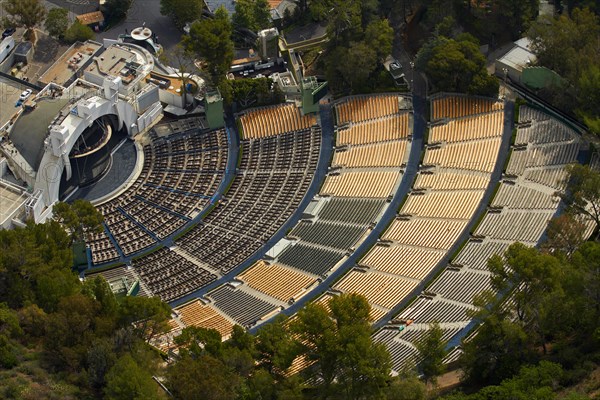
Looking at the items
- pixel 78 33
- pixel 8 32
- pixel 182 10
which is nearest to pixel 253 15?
pixel 182 10

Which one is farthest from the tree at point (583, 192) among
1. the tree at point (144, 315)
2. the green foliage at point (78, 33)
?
the green foliage at point (78, 33)

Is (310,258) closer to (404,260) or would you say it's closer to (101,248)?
(404,260)

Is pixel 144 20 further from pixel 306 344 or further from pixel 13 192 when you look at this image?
pixel 306 344

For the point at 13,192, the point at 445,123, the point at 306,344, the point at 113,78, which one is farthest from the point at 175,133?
the point at 306,344

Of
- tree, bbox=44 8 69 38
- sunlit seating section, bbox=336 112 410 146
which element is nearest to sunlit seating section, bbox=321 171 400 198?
sunlit seating section, bbox=336 112 410 146

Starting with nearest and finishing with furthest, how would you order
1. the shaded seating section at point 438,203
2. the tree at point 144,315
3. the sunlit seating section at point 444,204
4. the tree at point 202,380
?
the tree at point 202,380
the tree at point 144,315
the shaded seating section at point 438,203
the sunlit seating section at point 444,204

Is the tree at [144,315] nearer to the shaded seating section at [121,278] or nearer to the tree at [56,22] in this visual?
the shaded seating section at [121,278]
